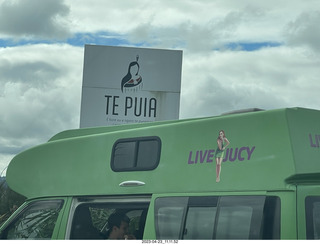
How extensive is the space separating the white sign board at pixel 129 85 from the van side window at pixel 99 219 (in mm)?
11915

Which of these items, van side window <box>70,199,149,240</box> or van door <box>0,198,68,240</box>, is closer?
van side window <box>70,199,149,240</box>

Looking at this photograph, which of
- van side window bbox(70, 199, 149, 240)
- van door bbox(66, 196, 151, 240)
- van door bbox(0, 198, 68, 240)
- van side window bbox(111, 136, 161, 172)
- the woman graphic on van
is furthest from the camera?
van door bbox(0, 198, 68, 240)

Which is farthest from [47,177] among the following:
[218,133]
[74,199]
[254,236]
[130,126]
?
[254,236]

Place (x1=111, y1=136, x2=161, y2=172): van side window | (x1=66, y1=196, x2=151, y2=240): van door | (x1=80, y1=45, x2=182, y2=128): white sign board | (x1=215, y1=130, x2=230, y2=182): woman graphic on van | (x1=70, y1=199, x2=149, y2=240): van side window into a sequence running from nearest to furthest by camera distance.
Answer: (x1=215, y1=130, x2=230, y2=182): woman graphic on van → (x1=111, y1=136, x2=161, y2=172): van side window → (x1=66, y1=196, x2=151, y2=240): van door → (x1=70, y1=199, x2=149, y2=240): van side window → (x1=80, y1=45, x2=182, y2=128): white sign board

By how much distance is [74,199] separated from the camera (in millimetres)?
7828

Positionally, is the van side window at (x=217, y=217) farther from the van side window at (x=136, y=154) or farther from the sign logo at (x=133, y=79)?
the sign logo at (x=133, y=79)

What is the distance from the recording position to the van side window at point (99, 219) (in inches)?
306

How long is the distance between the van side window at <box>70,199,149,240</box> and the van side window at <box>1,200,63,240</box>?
27 cm

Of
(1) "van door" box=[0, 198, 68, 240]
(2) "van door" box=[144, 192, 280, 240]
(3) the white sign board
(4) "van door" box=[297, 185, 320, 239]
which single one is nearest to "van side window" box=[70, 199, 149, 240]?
(1) "van door" box=[0, 198, 68, 240]

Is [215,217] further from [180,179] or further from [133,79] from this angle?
[133,79]

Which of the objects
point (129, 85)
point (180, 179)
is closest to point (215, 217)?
point (180, 179)

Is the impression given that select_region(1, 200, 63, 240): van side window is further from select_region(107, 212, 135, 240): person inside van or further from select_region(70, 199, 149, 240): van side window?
select_region(107, 212, 135, 240): person inside van

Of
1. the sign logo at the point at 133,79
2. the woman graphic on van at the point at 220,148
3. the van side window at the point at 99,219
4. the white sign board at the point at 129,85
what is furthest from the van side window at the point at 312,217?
the sign logo at the point at 133,79

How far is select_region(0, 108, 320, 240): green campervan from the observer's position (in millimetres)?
5801
